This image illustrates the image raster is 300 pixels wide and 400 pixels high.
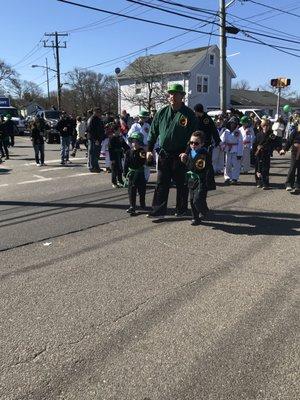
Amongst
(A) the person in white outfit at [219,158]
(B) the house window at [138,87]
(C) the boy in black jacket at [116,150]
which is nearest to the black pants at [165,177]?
(C) the boy in black jacket at [116,150]

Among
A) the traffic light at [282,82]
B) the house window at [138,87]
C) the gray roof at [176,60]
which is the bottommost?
the traffic light at [282,82]

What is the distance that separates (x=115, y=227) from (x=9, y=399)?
14.2ft

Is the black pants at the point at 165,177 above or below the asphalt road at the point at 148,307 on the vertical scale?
above

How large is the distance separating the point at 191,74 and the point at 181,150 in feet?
132

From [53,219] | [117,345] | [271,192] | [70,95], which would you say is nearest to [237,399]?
[117,345]

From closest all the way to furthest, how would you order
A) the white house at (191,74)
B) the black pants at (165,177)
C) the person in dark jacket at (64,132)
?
the black pants at (165,177) → the person in dark jacket at (64,132) → the white house at (191,74)

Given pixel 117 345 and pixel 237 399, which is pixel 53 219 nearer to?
pixel 117 345

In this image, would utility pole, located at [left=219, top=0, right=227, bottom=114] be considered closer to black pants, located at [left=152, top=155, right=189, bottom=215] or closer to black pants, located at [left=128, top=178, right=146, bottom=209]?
black pants, located at [left=128, top=178, right=146, bottom=209]

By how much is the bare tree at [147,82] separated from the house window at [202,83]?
147 inches

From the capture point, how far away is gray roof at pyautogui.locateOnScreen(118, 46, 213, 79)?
151 ft

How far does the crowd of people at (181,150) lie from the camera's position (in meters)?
7.20

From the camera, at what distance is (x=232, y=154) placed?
1167cm

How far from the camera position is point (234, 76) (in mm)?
51719

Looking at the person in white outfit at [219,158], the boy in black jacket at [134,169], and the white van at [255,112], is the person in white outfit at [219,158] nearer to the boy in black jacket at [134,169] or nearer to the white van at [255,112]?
the boy in black jacket at [134,169]
